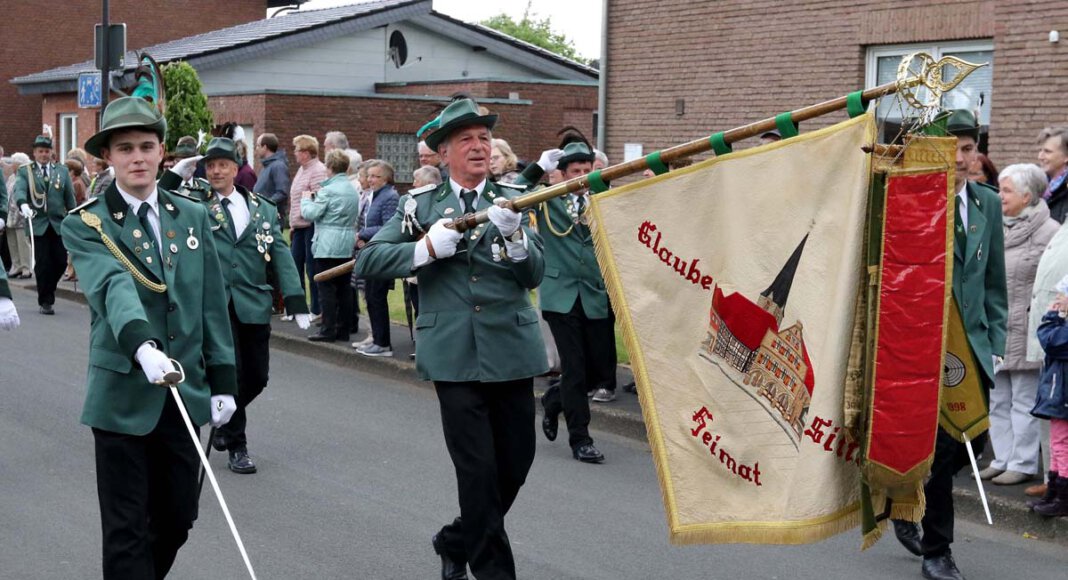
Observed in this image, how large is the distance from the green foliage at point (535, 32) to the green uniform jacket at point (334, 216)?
260 ft

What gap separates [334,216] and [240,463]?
5.18m

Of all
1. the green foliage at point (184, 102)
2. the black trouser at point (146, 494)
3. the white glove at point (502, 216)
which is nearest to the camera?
the black trouser at point (146, 494)

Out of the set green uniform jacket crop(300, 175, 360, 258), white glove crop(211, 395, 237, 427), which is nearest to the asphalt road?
white glove crop(211, 395, 237, 427)

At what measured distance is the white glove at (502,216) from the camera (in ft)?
17.6

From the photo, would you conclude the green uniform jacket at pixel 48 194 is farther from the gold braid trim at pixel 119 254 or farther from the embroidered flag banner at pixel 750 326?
the embroidered flag banner at pixel 750 326

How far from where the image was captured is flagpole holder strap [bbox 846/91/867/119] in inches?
169

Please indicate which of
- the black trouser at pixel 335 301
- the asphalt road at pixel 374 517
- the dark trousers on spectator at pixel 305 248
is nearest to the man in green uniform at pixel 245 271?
the asphalt road at pixel 374 517

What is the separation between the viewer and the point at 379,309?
12891 millimetres

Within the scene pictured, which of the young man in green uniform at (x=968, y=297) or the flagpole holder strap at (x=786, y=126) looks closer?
the flagpole holder strap at (x=786, y=126)

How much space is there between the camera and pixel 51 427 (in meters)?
9.72

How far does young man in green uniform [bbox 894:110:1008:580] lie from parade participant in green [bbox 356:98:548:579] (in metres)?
1.89

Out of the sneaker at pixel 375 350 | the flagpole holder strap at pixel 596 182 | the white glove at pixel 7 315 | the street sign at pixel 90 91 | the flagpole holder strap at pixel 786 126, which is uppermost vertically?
the street sign at pixel 90 91

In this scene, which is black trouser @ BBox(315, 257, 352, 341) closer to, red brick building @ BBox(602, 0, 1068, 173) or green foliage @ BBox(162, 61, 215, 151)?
red brick building @ BBox(602, 0, 1068, 173)

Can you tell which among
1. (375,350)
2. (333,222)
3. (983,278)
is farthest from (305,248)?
(983,278)
